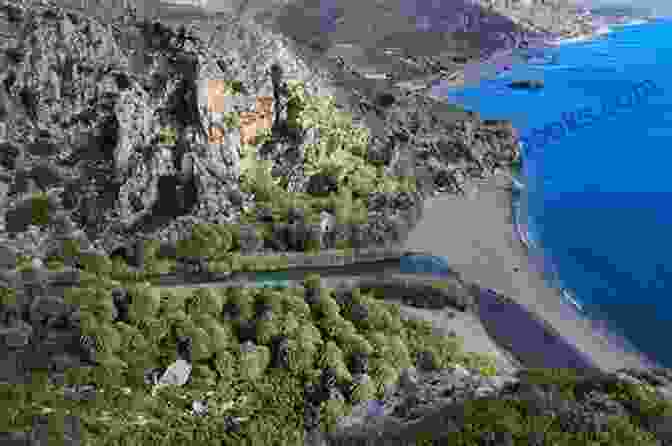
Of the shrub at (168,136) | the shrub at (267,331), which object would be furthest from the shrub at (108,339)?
the shrub at (168,136)

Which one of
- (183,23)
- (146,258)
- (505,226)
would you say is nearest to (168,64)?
(183,23)

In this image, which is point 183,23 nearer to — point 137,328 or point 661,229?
point 137,328

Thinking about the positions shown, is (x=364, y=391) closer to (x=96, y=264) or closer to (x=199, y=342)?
(x=199, y=342)

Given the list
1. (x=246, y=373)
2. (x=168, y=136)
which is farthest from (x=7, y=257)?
(x=246, y=373)

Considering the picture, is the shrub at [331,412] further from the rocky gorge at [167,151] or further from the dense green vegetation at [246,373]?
the rocky gorge at [167,151]

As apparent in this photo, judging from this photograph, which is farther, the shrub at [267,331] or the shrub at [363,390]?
the shrub at [267,331]
